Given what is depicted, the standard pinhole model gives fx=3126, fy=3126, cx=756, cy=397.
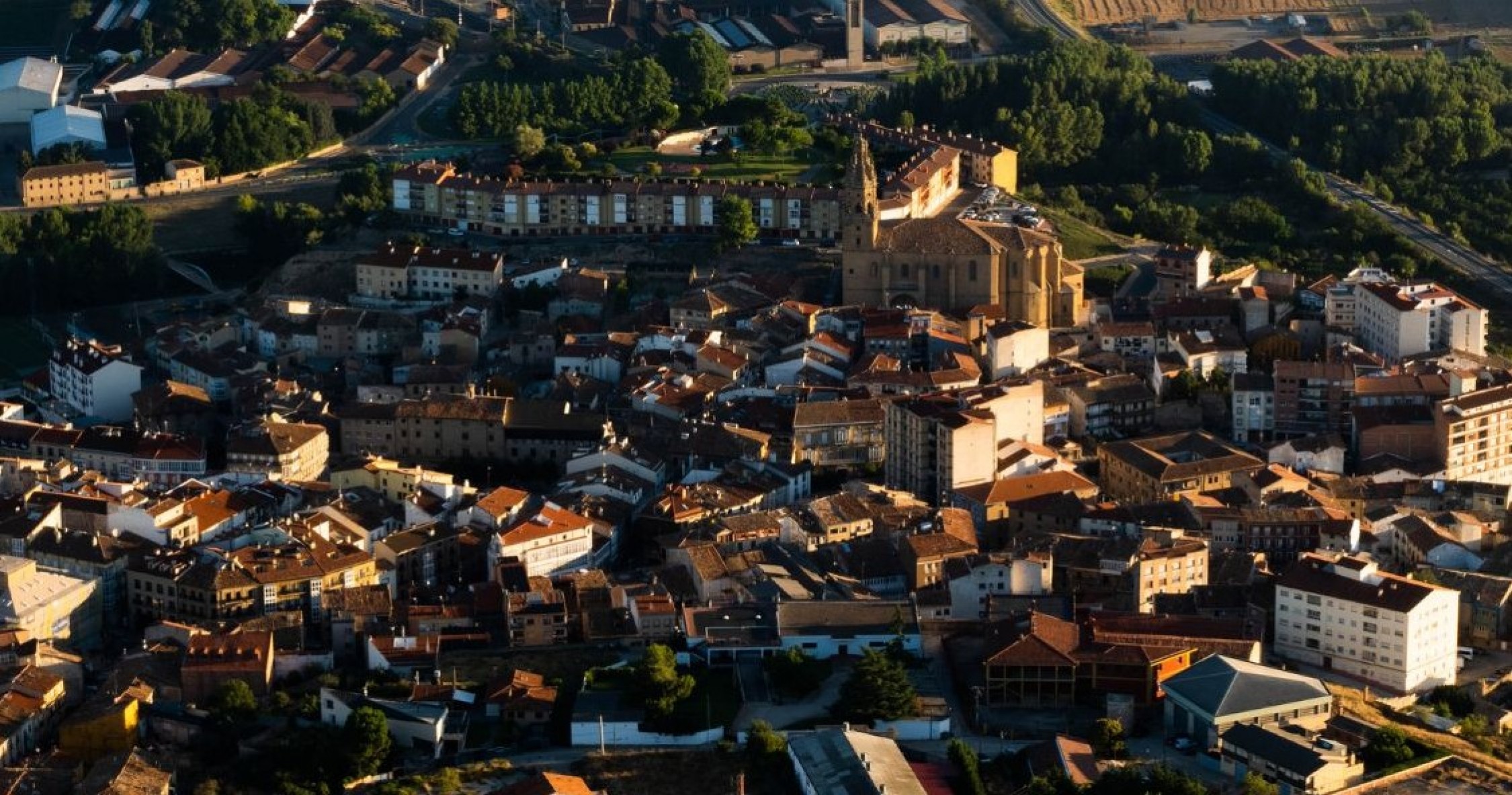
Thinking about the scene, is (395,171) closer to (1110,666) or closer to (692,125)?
(692,125)

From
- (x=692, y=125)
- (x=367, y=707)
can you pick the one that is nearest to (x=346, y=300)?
(x=692, y=125)

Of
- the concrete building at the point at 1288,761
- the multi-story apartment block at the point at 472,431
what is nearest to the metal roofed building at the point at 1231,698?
the concrete building at the point at 1288,761

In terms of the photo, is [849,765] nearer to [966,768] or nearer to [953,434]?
[966,768]

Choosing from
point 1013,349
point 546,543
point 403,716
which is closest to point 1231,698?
point 403,716

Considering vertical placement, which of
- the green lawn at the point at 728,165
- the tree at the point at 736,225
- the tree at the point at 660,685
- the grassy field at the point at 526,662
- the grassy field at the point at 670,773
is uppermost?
the green lawn at the point at 728,165

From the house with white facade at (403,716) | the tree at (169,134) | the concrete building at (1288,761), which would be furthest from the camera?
the tree at (169,134)

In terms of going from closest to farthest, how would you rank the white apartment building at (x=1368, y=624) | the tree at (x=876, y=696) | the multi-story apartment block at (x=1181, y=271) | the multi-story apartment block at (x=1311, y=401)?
the tree at (x=876, y=696)
the white apartment building at (x=1368, y=624)
the multi-story apartment block at (x=1311, y=401)
the multi-story apartment block at (x=1181, y=271)

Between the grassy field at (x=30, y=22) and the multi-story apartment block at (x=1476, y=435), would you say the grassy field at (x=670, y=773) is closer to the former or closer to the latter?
the multi-story apartment block at (x=1476, y=435)
